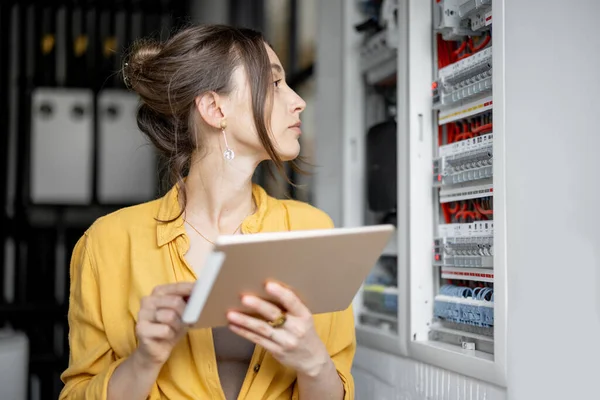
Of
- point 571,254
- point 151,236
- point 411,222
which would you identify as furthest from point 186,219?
point 571,254

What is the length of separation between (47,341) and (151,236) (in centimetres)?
327

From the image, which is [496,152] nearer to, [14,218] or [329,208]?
[329,208]

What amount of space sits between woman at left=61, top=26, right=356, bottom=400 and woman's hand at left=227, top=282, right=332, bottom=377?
211 millimetres

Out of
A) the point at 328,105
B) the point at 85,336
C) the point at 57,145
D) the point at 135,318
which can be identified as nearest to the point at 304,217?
the point at 135,318

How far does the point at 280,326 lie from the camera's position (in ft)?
4.08

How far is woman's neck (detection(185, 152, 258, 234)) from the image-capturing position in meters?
1.65

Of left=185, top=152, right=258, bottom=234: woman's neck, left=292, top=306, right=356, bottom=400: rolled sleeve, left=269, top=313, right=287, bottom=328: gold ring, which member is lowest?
left=292, top=306, right=356, bottom=400: rolled sleeve

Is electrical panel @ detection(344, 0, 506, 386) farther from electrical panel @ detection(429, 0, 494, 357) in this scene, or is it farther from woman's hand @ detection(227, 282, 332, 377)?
woman's hand @ detection(227, 282, 332, 377)

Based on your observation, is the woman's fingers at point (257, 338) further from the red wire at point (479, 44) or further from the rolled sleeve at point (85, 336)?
the red wire at point (479, 44)

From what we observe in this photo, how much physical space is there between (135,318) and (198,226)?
26 cm

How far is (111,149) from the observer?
4945 mm

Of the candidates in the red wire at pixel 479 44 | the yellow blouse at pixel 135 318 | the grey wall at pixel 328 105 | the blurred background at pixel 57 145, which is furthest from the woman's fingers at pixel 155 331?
the blurred background at pixel 57 145

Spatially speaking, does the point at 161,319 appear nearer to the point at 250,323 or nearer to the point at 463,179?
the point at 250,323

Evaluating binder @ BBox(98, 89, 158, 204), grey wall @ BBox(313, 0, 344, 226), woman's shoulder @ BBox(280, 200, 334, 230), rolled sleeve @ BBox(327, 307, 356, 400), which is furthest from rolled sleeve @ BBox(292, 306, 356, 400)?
binder @ BBox(98, 89, 158, 204)
